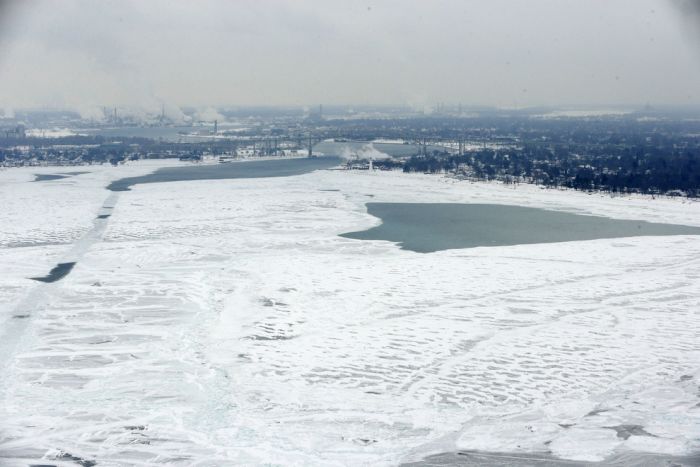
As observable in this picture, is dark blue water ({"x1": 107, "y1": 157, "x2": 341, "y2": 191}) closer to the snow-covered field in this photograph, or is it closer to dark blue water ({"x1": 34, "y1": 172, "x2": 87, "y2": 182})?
dark blue water ({"x1": 34, "y1": 172, "x2": 87, "y2": 182})

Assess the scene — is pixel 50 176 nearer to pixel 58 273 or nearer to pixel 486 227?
pixel 58 273

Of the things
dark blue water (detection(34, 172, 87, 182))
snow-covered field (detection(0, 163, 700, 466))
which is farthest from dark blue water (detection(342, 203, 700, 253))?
dark blue water (detection(34, 172, 87, 182))

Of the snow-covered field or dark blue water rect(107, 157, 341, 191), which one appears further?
dark blue water rect(107, 157, 341, 191)

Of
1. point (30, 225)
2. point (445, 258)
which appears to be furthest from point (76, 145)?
point (445, 258)

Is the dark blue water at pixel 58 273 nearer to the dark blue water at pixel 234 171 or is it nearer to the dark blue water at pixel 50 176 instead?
the dark blue water at pixel 234 171

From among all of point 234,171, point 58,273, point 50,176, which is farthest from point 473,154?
point 58,273

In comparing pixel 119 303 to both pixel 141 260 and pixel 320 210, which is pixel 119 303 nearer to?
pixel 141 260

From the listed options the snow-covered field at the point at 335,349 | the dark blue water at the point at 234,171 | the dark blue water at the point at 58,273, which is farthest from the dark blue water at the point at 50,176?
the dark blue water at the point at 58,273
